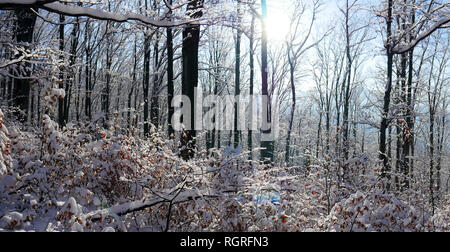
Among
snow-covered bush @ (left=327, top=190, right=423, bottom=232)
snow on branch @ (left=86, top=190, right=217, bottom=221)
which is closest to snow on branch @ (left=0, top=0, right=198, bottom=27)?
snow on branch @ (left=86, top=190, right=217, bottom=221)

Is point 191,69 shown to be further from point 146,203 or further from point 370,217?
point 370,217

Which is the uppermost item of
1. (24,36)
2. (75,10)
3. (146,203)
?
(24,36)

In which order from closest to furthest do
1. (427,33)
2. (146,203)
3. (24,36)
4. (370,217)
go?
(146,203)
(370,217)
(427,33)
(24,36)

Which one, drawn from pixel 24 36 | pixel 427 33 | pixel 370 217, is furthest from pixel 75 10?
pixel 427 33

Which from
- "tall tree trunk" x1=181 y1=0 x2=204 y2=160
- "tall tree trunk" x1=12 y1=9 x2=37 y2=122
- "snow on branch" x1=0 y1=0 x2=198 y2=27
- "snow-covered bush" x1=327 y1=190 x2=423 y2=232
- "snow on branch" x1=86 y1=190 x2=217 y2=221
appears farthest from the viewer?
"tall tree trunk" x1=12 y1=9 x2=37 y2=122

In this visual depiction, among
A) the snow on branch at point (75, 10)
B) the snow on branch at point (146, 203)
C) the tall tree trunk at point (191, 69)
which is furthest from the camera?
the tall tree trunk at point (191, 69)

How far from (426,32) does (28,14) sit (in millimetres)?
14013

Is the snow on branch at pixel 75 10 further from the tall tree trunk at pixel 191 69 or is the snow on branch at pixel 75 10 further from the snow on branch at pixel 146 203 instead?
the snow on branch at pixel 146 203

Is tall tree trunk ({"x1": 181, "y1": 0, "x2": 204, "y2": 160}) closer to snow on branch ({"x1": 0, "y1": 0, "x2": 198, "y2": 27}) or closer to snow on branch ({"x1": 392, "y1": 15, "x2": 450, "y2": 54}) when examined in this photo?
snow on branch ({"x1": 0, "y1": 0, "x2": 198, "y2": 27})

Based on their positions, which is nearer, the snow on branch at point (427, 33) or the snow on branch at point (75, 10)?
the snow on branch at point (75, 10)

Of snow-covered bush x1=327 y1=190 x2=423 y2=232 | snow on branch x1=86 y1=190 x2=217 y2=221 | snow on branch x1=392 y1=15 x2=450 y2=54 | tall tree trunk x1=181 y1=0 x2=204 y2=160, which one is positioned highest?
snow on branch x1=392 y1=15 x2=450 y2=54

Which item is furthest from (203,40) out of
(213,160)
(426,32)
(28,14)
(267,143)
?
(213,160)

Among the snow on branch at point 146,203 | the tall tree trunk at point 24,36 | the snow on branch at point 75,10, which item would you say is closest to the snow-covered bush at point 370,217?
the snow on branch at point 146,203
